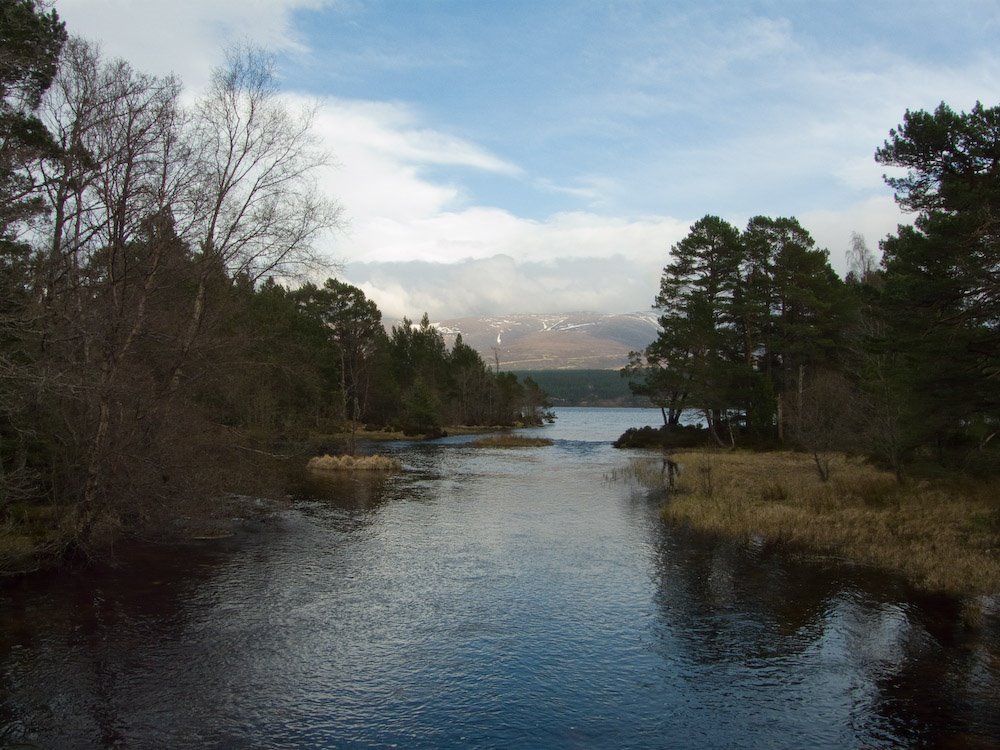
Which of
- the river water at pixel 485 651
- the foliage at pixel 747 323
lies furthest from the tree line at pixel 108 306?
the foliage at pixel 747 323

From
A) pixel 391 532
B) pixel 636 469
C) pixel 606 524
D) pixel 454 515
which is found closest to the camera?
pixel 391 532

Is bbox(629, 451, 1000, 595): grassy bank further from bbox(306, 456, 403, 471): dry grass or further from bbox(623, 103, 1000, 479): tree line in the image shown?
bbox(306, 456, 403, 471): dry grass

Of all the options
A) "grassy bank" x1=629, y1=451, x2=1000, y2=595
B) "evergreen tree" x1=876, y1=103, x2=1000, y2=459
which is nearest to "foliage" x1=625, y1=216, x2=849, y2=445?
"grassy bank" x1=629, y1=451, x2=1000, y2=595

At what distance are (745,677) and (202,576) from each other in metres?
13.4

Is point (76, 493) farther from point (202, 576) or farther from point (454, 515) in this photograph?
→ point (454, 515)

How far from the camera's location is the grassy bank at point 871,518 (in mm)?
18047

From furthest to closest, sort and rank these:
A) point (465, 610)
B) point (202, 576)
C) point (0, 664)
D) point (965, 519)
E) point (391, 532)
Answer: point (391, 532) → point (965, 519) → point (202, 576) → point (465, 610) → point (0, 664)

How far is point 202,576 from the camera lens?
17.6 meters

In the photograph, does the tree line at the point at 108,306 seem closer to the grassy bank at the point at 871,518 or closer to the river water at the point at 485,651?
the river water at the point at 485,651

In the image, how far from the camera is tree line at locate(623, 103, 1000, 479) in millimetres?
17375

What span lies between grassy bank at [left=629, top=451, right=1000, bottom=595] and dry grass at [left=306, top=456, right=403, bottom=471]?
63.3 ft

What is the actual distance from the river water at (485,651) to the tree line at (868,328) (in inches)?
278

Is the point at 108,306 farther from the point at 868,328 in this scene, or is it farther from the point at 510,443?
the point at 510,443

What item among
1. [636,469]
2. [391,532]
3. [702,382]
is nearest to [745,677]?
[391,532]
